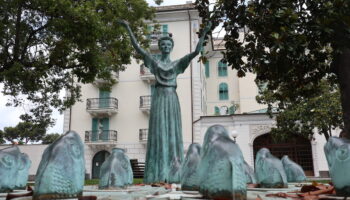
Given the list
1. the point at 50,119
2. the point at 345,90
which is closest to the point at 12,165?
the point at 345,90

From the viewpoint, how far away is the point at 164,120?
20.6 feet

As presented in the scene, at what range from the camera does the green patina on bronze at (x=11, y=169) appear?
371 centimetres

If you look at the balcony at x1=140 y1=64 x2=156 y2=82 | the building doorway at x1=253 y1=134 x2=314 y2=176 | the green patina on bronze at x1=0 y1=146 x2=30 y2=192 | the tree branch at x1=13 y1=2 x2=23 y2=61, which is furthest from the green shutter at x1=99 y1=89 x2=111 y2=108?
the green patina on bronze at x1=0 y1=146 x2=30 y2=192

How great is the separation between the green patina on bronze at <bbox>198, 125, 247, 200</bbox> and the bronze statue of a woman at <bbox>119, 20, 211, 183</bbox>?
11.0 ft

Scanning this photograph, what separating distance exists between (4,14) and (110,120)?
18.5 m

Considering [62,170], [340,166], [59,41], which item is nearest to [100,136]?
[59,41]

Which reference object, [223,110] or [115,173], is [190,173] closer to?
[115,173]

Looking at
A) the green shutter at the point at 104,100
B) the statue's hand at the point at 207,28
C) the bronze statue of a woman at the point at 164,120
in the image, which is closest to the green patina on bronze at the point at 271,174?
the bronze statue of a woman at the point at 164,120

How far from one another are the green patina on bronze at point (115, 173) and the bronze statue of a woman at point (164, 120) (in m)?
1.64

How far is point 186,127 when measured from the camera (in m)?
26.6

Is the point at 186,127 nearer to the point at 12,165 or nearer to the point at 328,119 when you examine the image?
the point at 328,119

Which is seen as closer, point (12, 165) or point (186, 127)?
point (12, 165)

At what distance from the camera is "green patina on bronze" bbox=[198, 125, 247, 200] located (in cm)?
231

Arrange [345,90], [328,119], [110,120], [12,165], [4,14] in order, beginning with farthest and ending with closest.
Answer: [110,120] < [328,119] < [4,14] < [345,90] < [12,165]
